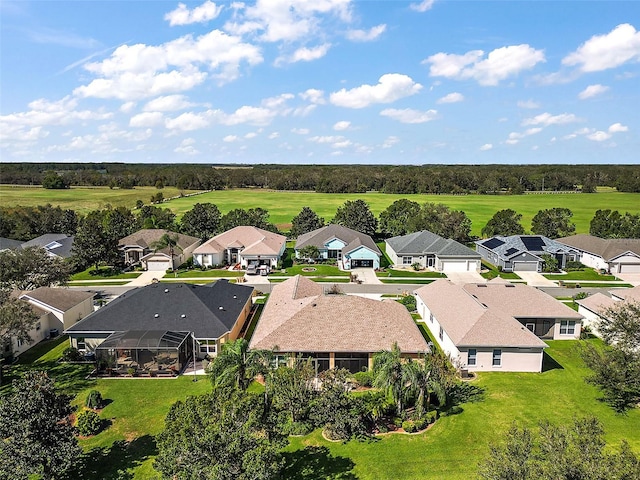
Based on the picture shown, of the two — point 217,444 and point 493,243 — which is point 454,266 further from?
point 217,444

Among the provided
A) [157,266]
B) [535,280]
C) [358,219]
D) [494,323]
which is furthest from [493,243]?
[157,266]

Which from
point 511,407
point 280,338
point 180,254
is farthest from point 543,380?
point 180,254

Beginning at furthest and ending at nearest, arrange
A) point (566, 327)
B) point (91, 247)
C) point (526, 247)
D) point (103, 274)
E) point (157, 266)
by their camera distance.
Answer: point (157, 266) → point (526, 247) → point (103, 274) → point (91, 247) → point (566, 327)

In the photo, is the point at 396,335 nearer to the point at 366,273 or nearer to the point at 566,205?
the point at 366,273

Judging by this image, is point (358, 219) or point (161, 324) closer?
point (161, 324)

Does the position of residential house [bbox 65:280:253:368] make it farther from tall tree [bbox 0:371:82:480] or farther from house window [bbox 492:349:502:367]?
house window [bbox 492:349:502:367]

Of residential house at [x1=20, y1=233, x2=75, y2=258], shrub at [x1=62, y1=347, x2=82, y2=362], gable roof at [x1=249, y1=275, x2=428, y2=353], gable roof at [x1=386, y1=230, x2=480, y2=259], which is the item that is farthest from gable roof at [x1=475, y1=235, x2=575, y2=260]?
residential house at [x1=20, y1=233, x2=75, y2=258]

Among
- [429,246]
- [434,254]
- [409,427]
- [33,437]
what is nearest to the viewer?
[33,437]
